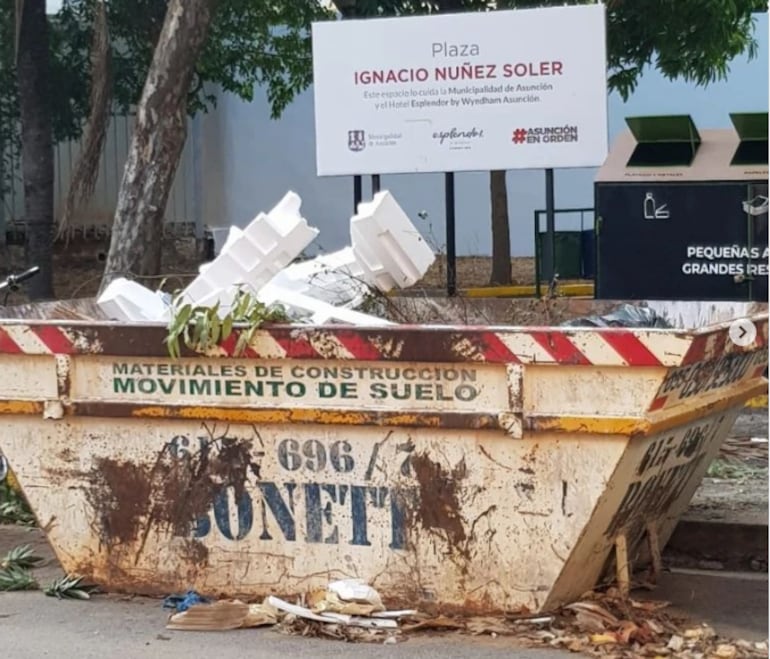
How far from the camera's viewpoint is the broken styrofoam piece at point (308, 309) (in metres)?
5.75

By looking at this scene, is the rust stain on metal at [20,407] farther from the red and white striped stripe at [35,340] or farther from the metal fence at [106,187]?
the metal fence at [106,187]

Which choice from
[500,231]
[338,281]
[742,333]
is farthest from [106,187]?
[742,333]

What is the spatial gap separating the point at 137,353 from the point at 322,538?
1008 mm

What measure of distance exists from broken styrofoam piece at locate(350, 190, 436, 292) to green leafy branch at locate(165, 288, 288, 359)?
0.76 m

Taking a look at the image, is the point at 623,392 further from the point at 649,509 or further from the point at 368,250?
the point at 368,250

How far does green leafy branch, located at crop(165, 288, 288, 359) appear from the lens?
5.55 m

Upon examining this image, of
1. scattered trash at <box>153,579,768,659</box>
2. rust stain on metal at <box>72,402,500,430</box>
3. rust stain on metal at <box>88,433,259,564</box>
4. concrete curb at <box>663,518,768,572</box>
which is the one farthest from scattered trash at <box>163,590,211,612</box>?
concrete curb at <box>663,518,768,572</box>

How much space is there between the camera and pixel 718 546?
6.70 m

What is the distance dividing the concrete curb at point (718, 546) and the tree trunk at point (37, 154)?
9269 millimetres

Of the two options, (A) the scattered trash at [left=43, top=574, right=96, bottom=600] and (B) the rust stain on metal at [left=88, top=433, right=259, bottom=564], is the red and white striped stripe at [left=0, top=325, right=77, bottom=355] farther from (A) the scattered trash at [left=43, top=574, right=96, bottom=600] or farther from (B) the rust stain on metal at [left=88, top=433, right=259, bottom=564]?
(A) the scattered trash at [left=43, top=574, right=96, bottom=600]

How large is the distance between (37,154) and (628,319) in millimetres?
9872

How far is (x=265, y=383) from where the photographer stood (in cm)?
559

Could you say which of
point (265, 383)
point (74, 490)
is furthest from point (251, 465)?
point (74, 490)

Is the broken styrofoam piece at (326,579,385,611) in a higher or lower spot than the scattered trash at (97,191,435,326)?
lower
